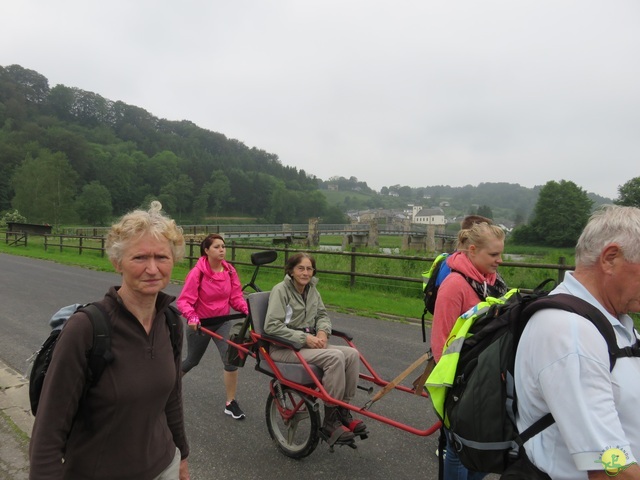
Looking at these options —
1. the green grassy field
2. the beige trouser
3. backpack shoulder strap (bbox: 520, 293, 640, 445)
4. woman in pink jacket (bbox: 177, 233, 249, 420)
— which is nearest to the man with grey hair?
backpack shoulder strap (bbox: 520, 293, 640, 445)

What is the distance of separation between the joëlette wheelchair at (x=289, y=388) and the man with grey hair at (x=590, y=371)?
1.59m

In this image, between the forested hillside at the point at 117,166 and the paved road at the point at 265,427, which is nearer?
the paved road at the point at 265,427

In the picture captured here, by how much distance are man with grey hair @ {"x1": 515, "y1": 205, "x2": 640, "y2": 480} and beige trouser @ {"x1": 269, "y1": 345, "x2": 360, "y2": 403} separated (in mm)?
1742

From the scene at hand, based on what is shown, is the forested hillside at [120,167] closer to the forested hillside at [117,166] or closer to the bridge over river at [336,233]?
the forested hillside at [117,166]

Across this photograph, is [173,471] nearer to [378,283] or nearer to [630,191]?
[378,283]

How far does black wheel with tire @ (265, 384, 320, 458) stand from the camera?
129 inches

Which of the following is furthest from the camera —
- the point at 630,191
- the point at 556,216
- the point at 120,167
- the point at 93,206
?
the point at 120,167

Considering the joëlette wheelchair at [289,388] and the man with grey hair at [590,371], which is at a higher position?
the man with grey hair at [590,371]

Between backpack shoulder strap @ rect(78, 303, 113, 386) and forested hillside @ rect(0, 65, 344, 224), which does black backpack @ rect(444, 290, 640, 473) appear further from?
forested hillside @ rect(0, 65, 344, 224)

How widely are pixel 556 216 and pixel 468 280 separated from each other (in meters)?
65.9

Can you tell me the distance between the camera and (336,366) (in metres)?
3.11

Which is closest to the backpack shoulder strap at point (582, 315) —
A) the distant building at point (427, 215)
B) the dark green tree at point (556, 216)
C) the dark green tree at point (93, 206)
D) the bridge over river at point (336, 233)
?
the bridge over river at point (336, 233)

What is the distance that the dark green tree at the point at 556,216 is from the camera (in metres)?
55.7

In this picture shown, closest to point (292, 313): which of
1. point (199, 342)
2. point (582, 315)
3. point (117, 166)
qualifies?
point (199, 342)
